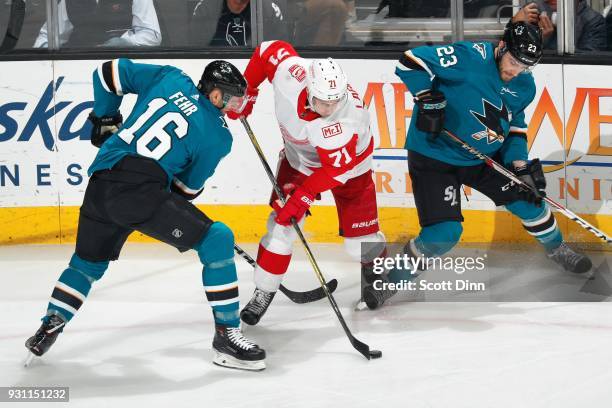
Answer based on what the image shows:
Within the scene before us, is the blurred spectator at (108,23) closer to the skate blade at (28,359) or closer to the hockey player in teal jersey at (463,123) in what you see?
the hockey player in teal jersey at (463,123)

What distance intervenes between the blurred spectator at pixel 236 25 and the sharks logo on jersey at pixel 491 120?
1293 millimetres

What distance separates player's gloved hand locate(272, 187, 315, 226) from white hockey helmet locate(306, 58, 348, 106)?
364 millimetres

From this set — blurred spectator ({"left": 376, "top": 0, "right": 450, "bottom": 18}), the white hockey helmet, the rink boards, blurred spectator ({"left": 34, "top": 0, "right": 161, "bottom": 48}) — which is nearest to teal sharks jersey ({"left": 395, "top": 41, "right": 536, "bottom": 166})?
the white hockey helmet

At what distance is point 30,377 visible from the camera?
3.49 m

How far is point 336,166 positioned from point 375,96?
138 centimetres

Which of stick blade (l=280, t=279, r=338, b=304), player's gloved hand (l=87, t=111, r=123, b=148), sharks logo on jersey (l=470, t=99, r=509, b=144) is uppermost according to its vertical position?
player's gloved hand (l=87, t=111, r=123, b=148)

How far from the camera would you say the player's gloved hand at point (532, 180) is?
426 cm

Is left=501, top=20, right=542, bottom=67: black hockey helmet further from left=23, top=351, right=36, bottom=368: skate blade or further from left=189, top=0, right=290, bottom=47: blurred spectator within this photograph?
left=23, top=351, right=36, bottom=368: skate blade

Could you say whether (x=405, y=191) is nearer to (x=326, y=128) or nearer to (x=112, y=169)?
(x=326, y=128)

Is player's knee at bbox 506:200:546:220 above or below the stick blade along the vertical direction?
above

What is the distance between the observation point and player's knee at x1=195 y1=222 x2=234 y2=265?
3.42m

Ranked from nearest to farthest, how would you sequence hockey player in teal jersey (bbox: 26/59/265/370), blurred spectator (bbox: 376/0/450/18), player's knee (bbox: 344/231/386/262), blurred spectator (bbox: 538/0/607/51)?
hockey player in teal jersey (bbox: 26/59/265/370), player's knee (bbox: 344/231/386/262), blurred spectator (bbox: 538/0/607/51), blurred spectator (bbox: 376/0/450/18)

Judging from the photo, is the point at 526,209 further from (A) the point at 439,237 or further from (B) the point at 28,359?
(B) the point at 28,359

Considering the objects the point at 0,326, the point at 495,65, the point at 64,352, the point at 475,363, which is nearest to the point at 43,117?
the point at 0,326
